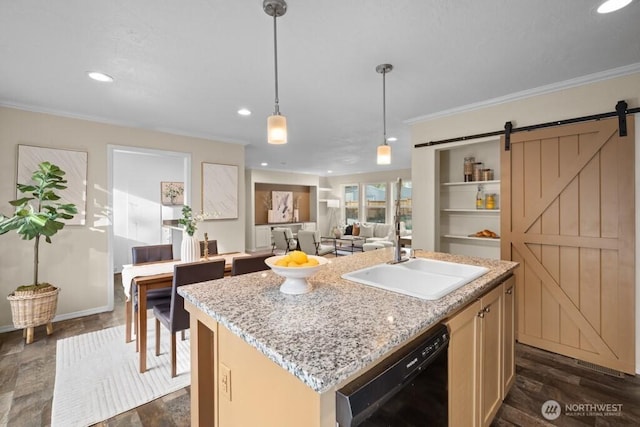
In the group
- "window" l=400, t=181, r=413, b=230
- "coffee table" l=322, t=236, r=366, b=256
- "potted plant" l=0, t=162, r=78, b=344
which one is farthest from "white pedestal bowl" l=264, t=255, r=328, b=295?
"window" l=400, t=181, r=413, b=230

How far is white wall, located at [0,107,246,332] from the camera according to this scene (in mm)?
3111

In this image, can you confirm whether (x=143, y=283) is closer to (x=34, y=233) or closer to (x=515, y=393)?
(x=34, y=233)

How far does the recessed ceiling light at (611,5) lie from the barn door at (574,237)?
1.11m

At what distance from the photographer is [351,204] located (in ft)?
32.3

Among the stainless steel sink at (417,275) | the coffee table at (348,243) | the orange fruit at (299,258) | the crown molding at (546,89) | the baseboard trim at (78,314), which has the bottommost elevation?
the baseboard trim at (78,314)

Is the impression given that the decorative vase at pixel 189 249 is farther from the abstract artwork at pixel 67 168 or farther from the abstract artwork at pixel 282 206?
the abstract artwork at pixel 282 206

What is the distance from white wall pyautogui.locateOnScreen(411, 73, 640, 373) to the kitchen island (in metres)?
1.92

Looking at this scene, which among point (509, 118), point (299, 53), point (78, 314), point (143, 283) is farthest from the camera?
point (78, 314)

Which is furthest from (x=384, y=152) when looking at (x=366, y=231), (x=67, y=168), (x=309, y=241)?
(x=366, y=231)

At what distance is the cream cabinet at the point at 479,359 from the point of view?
4.25 ft

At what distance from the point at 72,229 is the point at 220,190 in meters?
1.86

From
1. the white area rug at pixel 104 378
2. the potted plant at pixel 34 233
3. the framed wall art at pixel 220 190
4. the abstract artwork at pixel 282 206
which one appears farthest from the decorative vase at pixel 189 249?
the abstract artwork at pixel 282 206

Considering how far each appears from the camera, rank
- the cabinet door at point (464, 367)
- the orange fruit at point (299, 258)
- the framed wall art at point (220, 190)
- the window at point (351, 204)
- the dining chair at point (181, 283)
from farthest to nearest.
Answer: the window at point (351, 204), the framed wall art at point (220, 190), the dining chair at point (181, 283), the orange fruit at point (299, 258), the cabinet door at point (464, 367)

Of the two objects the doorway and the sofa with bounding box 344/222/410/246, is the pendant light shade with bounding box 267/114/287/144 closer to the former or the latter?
the doorway
